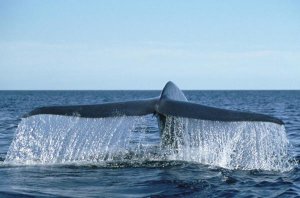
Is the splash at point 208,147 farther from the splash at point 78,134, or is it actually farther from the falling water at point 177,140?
the splash at point 78,134

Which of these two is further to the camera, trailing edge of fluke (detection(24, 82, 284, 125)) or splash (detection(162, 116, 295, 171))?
splash (detection(162, 116, 295, 171))

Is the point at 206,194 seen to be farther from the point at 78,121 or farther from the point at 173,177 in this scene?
the point at 78,121

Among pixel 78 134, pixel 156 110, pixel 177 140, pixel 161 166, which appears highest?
pixel 156 110

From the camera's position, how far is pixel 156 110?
7.08 metres

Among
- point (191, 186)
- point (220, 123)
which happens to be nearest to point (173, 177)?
Result: point (191, 186)

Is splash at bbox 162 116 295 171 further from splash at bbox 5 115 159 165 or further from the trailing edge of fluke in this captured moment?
splash at bbox 5 115 159 165

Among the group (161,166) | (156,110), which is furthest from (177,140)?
(156,110)

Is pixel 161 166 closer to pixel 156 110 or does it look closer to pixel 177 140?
pixel 177 140

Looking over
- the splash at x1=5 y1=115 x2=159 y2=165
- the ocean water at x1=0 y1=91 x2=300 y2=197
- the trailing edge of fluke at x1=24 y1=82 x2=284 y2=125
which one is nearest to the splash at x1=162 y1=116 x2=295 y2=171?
the ocean water at x1=0 y1=91 x2=300 y2=197

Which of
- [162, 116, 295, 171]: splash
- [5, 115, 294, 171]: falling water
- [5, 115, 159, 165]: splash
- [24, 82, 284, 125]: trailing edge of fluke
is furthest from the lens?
[162, 116, 295, 171]: splash

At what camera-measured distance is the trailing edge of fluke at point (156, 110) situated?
6348 mm

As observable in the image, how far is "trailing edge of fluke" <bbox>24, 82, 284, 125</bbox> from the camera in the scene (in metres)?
6.35

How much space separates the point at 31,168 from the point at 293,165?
429cm

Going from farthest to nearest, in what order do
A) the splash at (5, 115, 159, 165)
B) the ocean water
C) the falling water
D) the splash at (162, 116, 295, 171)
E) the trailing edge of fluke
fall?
the splash at (162, 116, 295, 171)
the splash at (5, 115, 159, 165)
the falling water
the trailing edge of fluke
the ocean water
